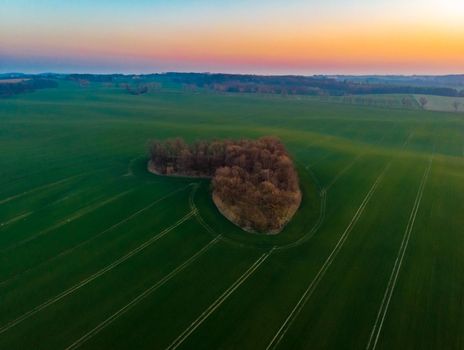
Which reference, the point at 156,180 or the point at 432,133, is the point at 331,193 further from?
the point at 432,133

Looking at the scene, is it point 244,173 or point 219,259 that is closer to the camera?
point 219,259

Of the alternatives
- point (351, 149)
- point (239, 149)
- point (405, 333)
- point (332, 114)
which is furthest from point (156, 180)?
point (332, 114)

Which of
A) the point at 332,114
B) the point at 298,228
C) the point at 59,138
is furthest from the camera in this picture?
the point at 332,114

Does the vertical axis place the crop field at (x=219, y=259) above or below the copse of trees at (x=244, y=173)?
below

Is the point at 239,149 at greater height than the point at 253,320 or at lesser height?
greater

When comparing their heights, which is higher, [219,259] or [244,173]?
[244,173]
